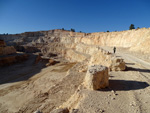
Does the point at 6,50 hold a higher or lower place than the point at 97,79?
higher

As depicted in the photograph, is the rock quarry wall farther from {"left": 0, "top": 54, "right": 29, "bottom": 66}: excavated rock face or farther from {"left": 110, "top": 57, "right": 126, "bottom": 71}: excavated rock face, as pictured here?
{"left": 0, "top": 54, "right": 29, "bottom": 66}: excavated rock face

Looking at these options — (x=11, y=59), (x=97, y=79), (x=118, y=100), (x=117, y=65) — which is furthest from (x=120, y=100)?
(x=11, y=59)

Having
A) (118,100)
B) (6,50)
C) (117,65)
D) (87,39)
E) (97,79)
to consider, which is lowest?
(118,100)

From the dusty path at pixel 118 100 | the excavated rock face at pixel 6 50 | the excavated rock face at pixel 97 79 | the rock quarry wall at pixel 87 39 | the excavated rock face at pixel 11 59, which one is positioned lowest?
the excavated rock face at pixel 11 59

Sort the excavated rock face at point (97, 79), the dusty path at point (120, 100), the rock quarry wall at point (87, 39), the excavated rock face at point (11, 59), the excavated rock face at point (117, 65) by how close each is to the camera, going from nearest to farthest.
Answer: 1. the dusty path at point (120, 100)
2. the excavated rock face at point (97, 79)
3. the excavated rock face at point (117, 65)
4. the rock quarry wall at point (87, 39)
5. the excavated rock face at point (11, 59)

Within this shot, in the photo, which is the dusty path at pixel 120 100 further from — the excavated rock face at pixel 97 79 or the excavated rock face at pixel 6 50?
the excavated rock face at pixel 6 50

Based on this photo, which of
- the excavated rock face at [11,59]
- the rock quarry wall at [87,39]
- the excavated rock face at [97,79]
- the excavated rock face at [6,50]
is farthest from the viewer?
the excavated rock face at [6,50]

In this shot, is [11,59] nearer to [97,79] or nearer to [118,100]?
[97,79]

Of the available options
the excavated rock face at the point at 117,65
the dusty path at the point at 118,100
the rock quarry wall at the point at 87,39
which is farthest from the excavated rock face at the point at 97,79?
the rock quarry wall at the point at 87,39

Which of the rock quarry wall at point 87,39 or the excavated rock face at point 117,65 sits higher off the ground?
the rock quarry wall at point 87,39

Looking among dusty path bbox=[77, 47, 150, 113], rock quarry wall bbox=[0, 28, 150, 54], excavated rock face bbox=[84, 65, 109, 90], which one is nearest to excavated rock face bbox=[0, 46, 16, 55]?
rock quarry wall bbox=[0, 28, 150, 54]

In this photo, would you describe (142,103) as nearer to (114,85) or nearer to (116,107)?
(116,107)

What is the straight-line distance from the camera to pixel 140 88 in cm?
473

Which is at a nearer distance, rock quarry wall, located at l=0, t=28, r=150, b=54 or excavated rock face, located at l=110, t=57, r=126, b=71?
excavated rock face, located at l=110, t=57, r=126, b=71
